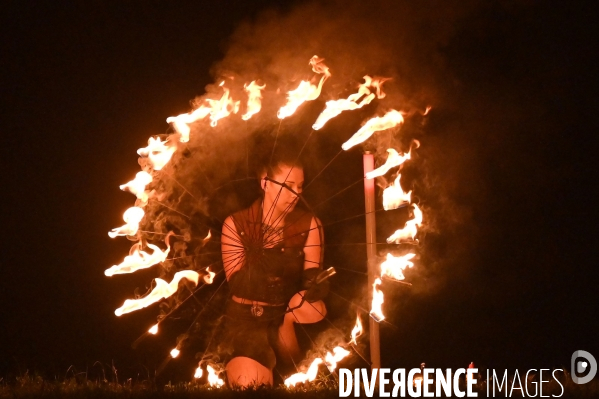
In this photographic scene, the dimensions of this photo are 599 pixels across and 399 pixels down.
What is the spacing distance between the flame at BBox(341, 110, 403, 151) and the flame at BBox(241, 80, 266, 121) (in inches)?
24.1

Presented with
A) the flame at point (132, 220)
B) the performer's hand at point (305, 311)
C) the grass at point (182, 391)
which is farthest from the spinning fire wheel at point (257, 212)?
the grass at point (182, 391)

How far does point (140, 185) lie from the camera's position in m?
5.05

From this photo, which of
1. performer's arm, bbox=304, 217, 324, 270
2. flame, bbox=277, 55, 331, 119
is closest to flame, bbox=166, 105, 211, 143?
flame, bbox=277, 55, 331, 119

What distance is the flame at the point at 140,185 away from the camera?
5020mm

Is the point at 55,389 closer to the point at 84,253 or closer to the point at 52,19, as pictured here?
the point at 84,253

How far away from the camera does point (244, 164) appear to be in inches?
227

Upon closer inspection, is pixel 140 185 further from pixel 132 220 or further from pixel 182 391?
pixel 182 391

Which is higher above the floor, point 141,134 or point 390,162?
point 141,134

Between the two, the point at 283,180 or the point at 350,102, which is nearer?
the point at 350,102

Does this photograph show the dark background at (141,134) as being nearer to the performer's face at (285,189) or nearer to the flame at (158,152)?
the flame at (158,152)

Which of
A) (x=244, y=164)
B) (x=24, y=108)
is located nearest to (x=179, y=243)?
(x=244, y=164)

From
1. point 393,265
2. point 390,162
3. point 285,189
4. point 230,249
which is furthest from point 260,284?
point 390,162

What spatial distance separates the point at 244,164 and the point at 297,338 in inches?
51.3

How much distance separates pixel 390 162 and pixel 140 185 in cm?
157
